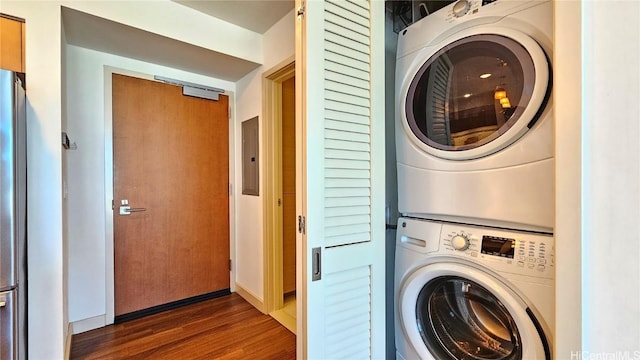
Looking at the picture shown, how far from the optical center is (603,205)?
29.8 inches

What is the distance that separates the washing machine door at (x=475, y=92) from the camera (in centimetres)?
91

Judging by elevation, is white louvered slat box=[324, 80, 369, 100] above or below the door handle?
above

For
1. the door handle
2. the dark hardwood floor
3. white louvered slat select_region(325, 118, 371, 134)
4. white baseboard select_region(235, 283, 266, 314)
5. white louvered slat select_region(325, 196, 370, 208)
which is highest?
white louvered slat select_region(325, 118, 371, 134)

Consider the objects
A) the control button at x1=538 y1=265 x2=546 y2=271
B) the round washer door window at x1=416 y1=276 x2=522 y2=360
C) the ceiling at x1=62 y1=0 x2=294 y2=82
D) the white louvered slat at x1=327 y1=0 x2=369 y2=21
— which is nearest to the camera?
the control button at x1=538 y1=265 x2=546 y2=271

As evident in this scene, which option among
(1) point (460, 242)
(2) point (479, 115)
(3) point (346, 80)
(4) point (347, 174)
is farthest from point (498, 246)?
(3) point (346, 80)

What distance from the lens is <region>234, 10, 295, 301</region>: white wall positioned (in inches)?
87.1

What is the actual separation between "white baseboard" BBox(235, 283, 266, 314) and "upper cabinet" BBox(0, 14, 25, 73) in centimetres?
212

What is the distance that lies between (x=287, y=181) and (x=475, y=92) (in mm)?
1837

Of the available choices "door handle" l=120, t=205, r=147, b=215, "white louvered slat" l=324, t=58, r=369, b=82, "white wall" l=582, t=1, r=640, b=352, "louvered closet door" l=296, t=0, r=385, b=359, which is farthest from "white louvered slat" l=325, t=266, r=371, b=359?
"door handle" l=120, t=205, r=147, b=215

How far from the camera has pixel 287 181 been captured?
8.68ft

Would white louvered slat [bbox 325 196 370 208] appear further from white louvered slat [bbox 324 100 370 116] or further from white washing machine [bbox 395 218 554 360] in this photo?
white louvered slat [bbox 324 100 370 116]

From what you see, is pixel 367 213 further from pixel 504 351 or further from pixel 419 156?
pixel 504 351

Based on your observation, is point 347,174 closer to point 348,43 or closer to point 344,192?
point 344,192

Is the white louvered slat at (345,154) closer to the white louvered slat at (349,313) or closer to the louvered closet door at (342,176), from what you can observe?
the louvered closet door at (342,176)
